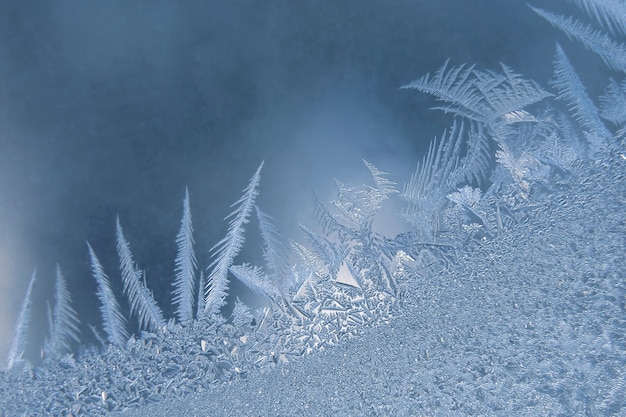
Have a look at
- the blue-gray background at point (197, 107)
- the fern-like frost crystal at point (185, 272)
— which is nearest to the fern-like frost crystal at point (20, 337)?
the blue-gray background at point (197, 107)

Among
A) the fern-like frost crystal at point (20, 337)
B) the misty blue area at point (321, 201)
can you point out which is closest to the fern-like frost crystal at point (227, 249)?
the misty blue area at point (321, 201)

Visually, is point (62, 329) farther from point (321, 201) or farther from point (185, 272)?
point (321, 201)

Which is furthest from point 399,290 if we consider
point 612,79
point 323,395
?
point 612,79

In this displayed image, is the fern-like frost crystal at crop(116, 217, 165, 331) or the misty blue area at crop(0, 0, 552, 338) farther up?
the misty blue area at crop(0, 0, 552, 338)

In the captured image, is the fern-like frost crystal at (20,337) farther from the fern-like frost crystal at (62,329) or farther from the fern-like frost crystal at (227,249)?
the fern-like frost crystal at (227,249)

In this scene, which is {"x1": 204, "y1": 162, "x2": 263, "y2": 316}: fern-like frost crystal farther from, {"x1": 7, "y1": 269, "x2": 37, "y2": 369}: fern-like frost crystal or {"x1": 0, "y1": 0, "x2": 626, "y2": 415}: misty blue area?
{"x1": 7, "y1": 269, "x2": 37, "y2": 369}: fern-like frost crystal

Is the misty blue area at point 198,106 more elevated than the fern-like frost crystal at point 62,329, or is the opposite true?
the misty blue area at point 198,106

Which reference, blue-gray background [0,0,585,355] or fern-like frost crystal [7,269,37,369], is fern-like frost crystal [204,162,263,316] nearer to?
blue-gray background [0,0,585,355]

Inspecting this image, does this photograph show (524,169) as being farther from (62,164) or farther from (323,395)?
(62,164)

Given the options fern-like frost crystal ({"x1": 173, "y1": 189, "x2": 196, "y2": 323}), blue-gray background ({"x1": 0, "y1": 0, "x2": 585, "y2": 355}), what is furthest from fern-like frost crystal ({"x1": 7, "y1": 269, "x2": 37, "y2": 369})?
fern-like frost crystal ({"x1": 173, "y1": 189, "x2": 196, "y2": 323})

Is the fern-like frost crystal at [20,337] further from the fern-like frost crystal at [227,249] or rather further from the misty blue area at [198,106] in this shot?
the fern-like frost crystal at [227,249]
